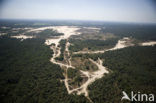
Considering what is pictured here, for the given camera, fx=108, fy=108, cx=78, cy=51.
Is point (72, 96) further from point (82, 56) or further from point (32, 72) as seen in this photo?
point (82, 56)

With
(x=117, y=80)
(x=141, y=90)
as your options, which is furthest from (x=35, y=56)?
(x=141, y=90)

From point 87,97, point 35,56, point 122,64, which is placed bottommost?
point 87,97

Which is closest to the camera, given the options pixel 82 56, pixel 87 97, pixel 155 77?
pixel 87 97

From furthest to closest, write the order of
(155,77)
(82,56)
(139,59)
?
(82,56)
(139,59)
(155,77)

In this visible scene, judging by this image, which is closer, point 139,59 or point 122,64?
point 122,64

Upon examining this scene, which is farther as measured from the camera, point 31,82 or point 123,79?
point 123,79

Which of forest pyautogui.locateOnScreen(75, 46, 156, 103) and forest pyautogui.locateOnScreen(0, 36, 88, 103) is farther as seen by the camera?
forest pyautogui.locateOnScreen(75, 46, 156, 103)

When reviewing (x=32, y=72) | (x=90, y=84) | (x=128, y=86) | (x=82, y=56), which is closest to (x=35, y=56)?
(x=32, y=72)

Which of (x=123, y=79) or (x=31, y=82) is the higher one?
(x=31, y=82)

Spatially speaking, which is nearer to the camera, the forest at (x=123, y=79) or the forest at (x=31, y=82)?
the forest at (x=31, y=82)

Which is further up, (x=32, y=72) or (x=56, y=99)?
(x=32, y=72)
